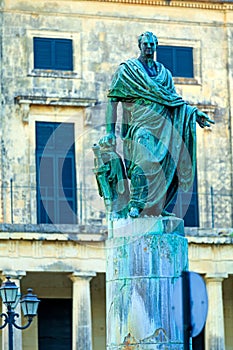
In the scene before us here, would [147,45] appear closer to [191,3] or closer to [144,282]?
[144,282]

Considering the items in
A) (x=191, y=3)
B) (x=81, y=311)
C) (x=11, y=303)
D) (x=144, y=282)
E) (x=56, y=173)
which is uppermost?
(x=191, y=3)

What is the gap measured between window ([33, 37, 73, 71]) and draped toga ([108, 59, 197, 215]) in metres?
25.1

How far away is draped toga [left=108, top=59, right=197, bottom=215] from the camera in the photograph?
13.8 meters

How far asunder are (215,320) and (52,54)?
8.20 meters

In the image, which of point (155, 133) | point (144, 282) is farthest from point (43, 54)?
point (144, 282)

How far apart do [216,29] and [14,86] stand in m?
6.17

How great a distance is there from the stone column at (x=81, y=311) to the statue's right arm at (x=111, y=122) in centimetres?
2326

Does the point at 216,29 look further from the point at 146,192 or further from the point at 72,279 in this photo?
the point at 146,192

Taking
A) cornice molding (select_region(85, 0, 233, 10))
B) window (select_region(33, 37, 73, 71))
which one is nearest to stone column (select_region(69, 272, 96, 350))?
window (select_region(33, 37, 73, 71))

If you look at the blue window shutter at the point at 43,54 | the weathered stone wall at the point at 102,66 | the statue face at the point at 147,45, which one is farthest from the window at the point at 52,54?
the statue face at the point at 147,45

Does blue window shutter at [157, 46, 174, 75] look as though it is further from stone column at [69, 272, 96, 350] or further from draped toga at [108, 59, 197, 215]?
draped toga at [108, 59, 197, 215]

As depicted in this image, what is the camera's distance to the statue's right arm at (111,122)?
46.1 feet

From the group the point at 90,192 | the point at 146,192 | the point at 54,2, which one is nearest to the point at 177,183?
the point at 146,192

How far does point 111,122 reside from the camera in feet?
46.4
